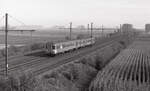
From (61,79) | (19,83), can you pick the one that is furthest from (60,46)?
(19,83)

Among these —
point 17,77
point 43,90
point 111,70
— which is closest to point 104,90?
point 43,90

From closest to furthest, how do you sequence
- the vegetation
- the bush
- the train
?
the bush < the vegetation < the train

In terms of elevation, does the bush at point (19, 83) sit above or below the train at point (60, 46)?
below

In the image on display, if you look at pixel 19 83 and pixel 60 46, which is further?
pixel 60 46

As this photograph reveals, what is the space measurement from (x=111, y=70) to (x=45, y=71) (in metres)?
10.3

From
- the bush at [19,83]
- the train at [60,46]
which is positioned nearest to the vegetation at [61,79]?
the bush at [19,83]

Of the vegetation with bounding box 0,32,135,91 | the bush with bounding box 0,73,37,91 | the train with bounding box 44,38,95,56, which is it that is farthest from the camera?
the train with bounding box 44,38,95,56

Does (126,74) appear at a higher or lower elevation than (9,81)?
lower

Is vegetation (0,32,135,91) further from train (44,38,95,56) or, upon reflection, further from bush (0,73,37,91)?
train (44,38,95,56)

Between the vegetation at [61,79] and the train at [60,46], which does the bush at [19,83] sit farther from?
the train at [60,46]

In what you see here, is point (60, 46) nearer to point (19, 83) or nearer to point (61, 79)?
point (61, 79)

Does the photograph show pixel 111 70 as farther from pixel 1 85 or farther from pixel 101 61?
pixel 1 85

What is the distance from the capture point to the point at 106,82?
85.8 feet

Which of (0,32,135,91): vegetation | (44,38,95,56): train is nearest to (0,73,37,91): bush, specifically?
(0,32,135,91): vegetation
